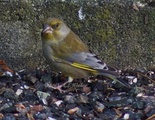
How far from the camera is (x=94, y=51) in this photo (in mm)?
6523

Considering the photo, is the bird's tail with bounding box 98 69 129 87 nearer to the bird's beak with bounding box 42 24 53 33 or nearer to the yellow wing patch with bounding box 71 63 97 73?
the yellow wing patch with bounding box 71 63 97 73

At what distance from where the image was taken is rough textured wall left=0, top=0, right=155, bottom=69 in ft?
20.9

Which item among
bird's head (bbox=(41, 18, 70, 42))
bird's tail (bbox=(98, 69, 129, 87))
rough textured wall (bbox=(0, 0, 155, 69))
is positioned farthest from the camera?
rough textured wall (bbox=(0, 0, 155, 69))

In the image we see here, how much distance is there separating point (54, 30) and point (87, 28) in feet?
1.31

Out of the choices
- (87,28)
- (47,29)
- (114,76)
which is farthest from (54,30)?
(114,76)

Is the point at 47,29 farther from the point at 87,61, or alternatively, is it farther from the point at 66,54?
the point at 87,61

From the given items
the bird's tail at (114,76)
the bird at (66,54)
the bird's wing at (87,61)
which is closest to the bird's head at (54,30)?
the bird at (66,54)

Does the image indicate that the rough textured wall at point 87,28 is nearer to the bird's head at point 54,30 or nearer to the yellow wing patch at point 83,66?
the bird's head at point 54,30

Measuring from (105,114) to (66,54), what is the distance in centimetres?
84

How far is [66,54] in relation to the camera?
614 centimetres

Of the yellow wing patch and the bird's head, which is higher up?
the bird's head

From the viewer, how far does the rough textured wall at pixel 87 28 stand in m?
6.37

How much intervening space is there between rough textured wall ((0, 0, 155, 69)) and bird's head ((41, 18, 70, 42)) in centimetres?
25

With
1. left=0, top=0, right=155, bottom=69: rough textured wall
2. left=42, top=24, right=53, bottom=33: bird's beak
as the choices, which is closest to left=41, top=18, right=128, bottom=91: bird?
left=42, top=24, right=53, bottom=33: bird's beak
